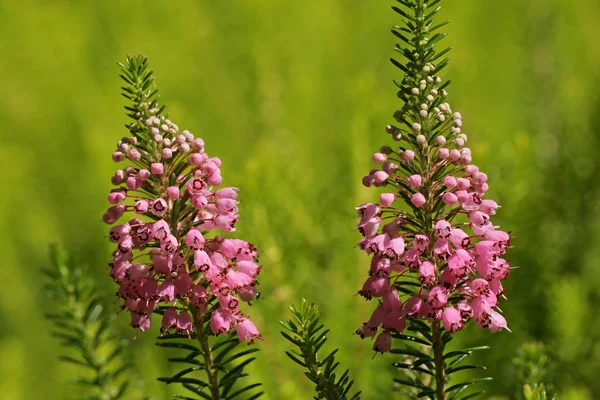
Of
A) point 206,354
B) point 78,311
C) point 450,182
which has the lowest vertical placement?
point 206,354

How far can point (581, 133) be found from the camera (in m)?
2.15

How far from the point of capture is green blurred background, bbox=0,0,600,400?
178 centimetres

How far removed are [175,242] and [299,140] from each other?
1997 millimetres

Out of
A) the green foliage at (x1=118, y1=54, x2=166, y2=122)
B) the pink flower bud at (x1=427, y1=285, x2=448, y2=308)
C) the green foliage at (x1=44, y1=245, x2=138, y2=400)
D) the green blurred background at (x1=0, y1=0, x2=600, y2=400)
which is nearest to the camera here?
the pink flower bud at (x1=427, y1=285, x2=448, y2=308)

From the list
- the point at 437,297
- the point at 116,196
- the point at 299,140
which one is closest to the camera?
the point at 437,297

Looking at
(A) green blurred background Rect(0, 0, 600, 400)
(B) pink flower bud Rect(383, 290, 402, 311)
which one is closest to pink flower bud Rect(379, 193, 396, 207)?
(B) pink flower bud Rect(383, 290, 402, 311)

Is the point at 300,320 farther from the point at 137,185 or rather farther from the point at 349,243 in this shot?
the point at 349,243

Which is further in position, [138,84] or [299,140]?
[299,140]

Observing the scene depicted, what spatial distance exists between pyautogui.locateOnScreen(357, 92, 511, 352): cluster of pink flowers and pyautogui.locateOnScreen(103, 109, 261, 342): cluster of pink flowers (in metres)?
0.18

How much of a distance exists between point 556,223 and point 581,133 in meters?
0.29

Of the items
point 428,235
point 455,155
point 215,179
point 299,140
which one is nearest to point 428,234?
point 428,235

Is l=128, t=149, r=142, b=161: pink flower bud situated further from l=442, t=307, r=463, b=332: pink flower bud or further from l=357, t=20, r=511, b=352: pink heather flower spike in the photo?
l=442, t=307, r=463, b=332: pink flower bud

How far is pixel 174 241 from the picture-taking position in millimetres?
834

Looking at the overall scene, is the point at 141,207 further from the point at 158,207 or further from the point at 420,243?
the point at 420,243
